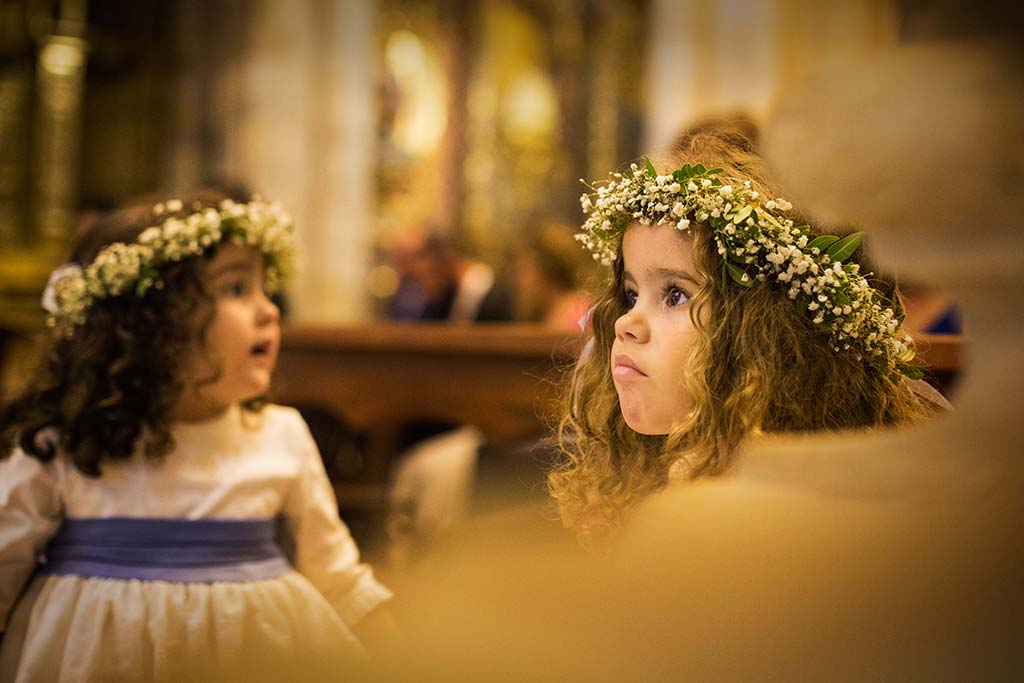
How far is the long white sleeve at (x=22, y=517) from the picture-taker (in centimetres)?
176

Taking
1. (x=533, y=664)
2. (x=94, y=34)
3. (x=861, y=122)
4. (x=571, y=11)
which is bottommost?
(x=533, y=664)

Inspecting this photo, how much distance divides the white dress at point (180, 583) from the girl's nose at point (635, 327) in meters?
0.79

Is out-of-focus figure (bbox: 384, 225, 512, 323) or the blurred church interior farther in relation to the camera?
out-of-focus figure (bbox: 384, 225, 512, 323)

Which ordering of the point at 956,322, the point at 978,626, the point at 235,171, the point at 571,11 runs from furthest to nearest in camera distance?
the point at 571,11, the point at 235,171, the point at 956,322, the point at 978,626

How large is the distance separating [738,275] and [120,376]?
1237 millimetres

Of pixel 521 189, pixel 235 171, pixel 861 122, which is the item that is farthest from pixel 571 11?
pixel 861 122

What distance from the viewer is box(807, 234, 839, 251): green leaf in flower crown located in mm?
1286

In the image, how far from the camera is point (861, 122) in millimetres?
708

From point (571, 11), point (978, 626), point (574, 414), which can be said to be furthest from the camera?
point (571, 11)

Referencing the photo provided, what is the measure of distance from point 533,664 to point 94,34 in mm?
6835

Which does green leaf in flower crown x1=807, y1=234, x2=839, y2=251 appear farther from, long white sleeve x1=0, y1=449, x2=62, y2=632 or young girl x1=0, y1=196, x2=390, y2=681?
long white sleeve x1=0, y1=449, x2=62, y2=632

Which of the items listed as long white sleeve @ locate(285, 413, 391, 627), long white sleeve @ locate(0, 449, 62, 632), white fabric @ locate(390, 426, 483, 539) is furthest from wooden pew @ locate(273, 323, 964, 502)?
long white sleeve @ locate(0, 449, 62, 632)

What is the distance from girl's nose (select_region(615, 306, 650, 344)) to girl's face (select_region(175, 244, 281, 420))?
910mm

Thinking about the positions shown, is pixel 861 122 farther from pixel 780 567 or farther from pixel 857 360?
pixel 857 360
